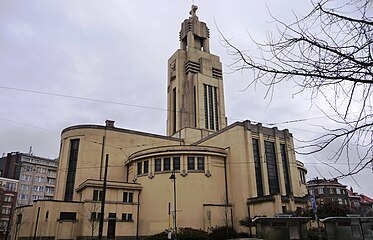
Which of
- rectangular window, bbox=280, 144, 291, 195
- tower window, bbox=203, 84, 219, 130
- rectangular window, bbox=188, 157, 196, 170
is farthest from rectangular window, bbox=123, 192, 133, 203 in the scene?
tower window, bbox=203, 84, 219, 130

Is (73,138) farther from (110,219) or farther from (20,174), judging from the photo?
(20,174)

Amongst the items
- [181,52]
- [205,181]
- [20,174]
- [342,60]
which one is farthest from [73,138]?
[342,60]

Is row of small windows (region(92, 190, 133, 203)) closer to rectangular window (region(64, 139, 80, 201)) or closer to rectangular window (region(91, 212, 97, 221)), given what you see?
rectangular window (region(91, 212, 97, 221))

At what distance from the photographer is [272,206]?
3600 centimetres

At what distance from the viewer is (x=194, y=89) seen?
62469 millimetres

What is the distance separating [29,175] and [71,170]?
41570mm

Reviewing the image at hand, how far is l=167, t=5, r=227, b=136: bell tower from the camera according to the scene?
60.6 meters

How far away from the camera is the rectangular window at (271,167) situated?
43062 mm

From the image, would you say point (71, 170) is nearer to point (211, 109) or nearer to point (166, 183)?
point (166, 183)

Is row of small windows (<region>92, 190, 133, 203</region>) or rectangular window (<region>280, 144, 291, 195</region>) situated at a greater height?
rectangular window (<region>280, 144, 291, 195</region>)

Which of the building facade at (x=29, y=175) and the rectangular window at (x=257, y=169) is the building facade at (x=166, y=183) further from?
the building facade at (x=29, y=175)

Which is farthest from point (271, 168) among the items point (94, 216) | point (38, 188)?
point (38, 188)

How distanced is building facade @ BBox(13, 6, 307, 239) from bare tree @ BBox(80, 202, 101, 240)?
0.40 ft

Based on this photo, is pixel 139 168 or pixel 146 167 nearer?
pixel 146 167
